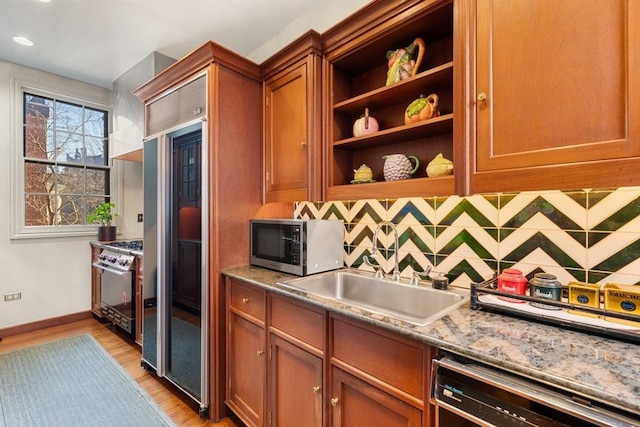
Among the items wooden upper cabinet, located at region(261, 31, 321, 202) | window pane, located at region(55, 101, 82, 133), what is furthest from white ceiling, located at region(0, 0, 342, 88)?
wooden upper cabinet, located at region(261, 31, 321, 202)

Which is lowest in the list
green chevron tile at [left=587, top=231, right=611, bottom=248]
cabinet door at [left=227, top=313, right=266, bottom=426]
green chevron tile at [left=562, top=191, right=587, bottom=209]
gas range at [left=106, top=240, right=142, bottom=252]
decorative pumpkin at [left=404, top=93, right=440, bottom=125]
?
cabinet door at [left=227, top=313, right=266, bottom=426]

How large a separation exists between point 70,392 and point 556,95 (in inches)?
126

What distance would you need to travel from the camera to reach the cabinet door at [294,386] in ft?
4.19

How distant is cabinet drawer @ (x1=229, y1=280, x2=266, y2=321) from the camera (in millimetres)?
1579

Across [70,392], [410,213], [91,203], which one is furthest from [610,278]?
[91,203]

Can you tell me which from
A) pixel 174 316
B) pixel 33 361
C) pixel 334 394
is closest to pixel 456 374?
pixel 334 394

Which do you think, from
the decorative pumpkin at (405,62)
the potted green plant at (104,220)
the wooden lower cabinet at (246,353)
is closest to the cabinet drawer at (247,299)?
the wooden lower cabinet at (246,353)

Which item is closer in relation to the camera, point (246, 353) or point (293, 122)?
point (246, 353)

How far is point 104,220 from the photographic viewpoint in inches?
134

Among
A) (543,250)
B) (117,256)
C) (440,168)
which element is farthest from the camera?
(117,256)

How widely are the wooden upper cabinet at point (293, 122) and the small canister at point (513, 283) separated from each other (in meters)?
0.98

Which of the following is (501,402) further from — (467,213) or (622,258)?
(467,213)

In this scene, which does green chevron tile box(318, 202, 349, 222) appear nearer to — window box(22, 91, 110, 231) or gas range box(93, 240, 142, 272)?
gas range box(93, 240, 142, 272)

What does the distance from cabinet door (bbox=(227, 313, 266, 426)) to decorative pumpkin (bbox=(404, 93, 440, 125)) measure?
134 cm
